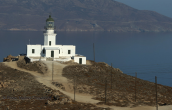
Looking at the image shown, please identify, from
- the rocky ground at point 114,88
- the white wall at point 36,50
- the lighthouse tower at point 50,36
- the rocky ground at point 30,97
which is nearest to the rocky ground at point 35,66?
the rocky ground at point 114,88

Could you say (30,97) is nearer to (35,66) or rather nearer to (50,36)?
(35,66)

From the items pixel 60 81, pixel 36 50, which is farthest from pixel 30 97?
pixel 36 50

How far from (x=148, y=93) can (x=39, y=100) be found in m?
16.6

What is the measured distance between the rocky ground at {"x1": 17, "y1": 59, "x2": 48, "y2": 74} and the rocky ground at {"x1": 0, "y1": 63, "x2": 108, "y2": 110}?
3.92m

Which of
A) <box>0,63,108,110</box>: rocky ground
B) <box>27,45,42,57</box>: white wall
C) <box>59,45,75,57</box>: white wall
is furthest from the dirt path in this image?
<box>59,45,75,57</box>: white wall

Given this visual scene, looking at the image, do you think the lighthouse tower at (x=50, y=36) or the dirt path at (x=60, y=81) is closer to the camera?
the dirt path at (x=60, y=81)

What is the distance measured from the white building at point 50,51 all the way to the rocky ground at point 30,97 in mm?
12986

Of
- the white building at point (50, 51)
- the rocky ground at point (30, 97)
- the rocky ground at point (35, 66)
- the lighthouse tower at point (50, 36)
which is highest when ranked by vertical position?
the lighthouse tower at point (50, 36)

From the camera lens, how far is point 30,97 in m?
35.2

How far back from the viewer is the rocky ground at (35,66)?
49659 millimetres

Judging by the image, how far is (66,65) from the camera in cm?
5284

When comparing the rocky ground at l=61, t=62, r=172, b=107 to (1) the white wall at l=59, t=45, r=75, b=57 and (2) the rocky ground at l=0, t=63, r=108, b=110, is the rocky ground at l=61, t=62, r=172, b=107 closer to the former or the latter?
(2) the rocky ground at l=0, t=63, r=108, b=110

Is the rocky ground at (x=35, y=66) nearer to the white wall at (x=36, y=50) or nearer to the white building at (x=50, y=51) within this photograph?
the white building at (x=50, y=51)

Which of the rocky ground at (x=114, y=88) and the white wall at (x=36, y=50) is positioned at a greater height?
the white wall at (x=36, y=50)
